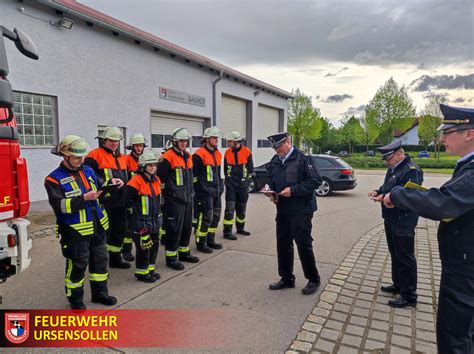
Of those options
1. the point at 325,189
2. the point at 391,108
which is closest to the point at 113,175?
the point at 325,189

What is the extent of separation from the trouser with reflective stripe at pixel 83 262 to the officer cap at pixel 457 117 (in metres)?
3.30

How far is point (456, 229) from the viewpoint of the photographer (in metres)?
2.14

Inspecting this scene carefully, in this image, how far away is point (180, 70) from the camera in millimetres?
13516

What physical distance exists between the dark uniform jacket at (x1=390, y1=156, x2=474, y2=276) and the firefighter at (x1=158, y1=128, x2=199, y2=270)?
127 inches

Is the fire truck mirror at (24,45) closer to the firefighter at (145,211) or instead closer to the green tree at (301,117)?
the firefighter at (145,211)

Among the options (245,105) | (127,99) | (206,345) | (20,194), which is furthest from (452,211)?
(245,105)

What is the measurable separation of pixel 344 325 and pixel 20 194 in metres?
3.20

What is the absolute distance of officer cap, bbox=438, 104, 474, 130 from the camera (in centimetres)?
216

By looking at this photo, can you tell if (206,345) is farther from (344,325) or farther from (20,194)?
(20,194)

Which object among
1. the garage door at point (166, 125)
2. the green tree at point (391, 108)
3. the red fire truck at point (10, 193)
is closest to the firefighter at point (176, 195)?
the red fire truck at point (10, 193)

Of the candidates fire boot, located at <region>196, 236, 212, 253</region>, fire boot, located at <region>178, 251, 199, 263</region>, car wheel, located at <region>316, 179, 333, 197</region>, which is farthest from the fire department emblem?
car wheel, located at <region>316, 179, 333, 197</region>

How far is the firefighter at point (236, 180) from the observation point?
6.62 m

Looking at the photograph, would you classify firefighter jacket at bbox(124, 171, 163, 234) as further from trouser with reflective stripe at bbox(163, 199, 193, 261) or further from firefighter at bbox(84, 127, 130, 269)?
trouser with reflective stripe at bbox(163, 199, 193, 261)

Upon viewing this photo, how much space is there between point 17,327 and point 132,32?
384 inches
